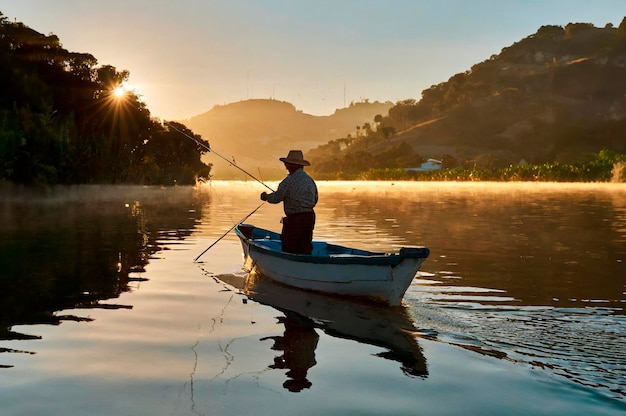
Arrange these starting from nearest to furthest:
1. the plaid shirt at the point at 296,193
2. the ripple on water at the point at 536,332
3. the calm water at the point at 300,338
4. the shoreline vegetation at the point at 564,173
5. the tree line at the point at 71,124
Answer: the calm water at the point at 300,338
the ripple on water at the point at 536,332
the plaid shirt at the point at 296,193
the tree line at the point at 71,124
the shoreline vegetation at the point at 564,173

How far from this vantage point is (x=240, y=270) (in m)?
18.6

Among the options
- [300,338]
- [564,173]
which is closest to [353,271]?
[300,338]

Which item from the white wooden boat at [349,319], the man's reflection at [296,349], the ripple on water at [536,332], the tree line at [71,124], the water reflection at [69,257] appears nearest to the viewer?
the man's reflection at [296,349]

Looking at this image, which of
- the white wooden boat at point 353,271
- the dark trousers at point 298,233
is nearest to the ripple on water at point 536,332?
the white wooden boat at point 353,271

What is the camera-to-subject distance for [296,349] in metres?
9.88

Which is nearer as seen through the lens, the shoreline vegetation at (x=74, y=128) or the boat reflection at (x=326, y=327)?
the boat reflection at (x=326, y=327)

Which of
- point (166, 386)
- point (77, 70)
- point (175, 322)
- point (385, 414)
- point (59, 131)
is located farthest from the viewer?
point (77, 70)

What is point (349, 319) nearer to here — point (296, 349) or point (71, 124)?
point (296, 349)

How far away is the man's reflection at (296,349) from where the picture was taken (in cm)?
825

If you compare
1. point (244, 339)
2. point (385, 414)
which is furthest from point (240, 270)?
point (385, 414)

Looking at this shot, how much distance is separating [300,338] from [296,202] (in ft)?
17.6

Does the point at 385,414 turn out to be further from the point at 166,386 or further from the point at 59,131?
the point at 59,131

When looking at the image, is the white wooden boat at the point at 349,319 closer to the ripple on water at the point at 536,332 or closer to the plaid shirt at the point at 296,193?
the ripple on water at the point at 536,332

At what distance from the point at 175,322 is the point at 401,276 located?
170 inches
